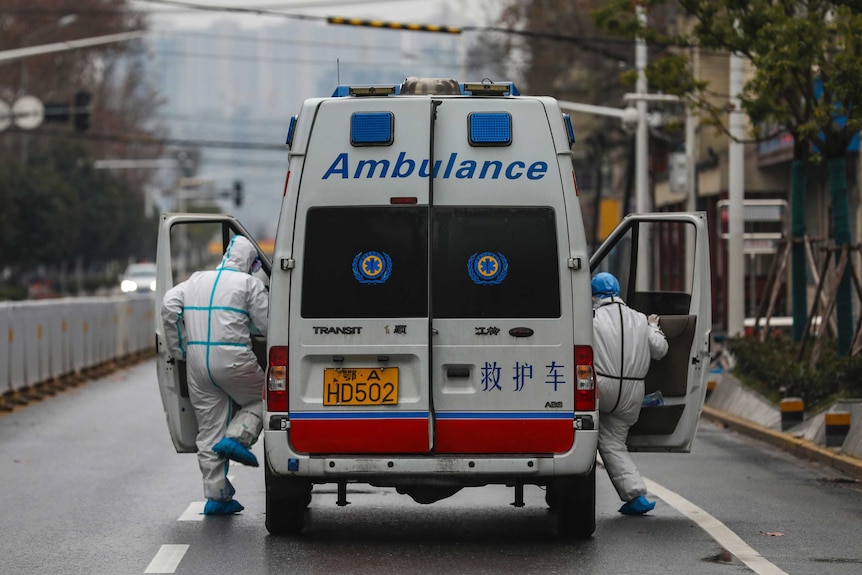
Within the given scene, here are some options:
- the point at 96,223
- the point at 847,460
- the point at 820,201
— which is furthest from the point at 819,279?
the point at 96,223

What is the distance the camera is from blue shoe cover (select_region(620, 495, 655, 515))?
1107cm

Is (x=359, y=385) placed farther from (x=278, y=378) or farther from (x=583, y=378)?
(x=583, y=378)

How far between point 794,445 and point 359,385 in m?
7.34

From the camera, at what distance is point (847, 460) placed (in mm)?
14031

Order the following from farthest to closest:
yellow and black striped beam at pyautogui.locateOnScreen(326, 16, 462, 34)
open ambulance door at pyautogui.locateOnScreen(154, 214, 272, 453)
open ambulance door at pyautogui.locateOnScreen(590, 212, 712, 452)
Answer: yellow and black striped beam at pyautogui.locateOnScreen(326, 16, 462, 34) < open ambulance door at pyautogui.locateOnScreen(154, 214, 272, 453) < open ambulance door at pyautogui.locateOnScreen(590, 212, 712, 452)

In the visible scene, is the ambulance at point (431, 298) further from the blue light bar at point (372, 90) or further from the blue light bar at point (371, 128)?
the blue light bar at point (372, 90)

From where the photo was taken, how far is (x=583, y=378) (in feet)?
31.5

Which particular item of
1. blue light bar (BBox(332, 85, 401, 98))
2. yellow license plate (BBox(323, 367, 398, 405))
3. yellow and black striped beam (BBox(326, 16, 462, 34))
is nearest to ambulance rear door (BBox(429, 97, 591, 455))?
yellow license plate (BBox(323, 367, 398, 405))

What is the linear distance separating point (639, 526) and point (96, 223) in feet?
215

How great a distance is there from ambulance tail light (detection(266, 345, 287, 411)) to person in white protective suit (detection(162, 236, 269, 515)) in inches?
45.7

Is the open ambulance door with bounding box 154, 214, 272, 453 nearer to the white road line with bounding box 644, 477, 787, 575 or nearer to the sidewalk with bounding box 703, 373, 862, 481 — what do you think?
the white road line with bounding box 644, 477, 787, 575

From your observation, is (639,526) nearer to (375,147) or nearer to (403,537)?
(403,537)

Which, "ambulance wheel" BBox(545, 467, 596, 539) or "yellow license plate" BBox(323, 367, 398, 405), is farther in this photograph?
"ambulance wheel" BBox(545, 467, 596, 539)

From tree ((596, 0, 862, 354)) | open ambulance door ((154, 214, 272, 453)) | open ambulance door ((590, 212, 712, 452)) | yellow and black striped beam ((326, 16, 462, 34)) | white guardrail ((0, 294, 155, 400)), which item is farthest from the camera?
yellow and black striped beam ((326, 16, 462, 34))
